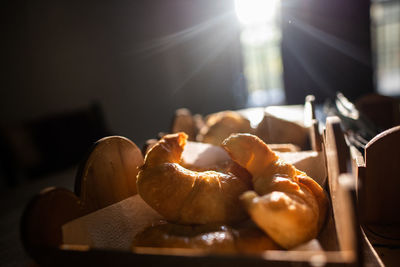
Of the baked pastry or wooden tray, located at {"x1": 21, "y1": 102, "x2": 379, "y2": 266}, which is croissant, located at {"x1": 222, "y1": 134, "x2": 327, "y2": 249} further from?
the baked pastry

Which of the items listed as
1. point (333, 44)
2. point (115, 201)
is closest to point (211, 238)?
point (115, 201)

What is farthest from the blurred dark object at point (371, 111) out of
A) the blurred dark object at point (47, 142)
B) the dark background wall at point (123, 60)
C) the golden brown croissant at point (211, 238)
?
the dark background wall at point (123, 60)

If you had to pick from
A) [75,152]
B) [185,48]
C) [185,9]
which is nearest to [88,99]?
[75,152]

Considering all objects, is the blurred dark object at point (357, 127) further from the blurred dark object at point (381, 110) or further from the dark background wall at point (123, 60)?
the dark background wall at point (123, 60)

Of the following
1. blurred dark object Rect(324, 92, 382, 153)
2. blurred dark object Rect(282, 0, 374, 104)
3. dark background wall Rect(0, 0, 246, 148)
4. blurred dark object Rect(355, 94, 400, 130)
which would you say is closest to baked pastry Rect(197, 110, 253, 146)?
blurred dark object Rect(324, 92, 382, 153)

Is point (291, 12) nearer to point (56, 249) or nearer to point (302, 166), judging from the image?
point (302, 166)
